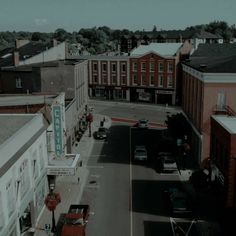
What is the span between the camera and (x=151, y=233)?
1185 inches

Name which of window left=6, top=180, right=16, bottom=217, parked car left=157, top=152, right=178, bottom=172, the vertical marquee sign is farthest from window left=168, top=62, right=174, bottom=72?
window left=6, top=180, right=16, bottom=217

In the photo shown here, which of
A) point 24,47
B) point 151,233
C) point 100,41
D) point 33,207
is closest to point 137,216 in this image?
point 151,233

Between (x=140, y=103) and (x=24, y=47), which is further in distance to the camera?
(x=140, y=103)

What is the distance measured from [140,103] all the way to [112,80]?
8914 millimetres

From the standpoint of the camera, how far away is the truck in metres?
28.1

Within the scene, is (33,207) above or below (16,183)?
below

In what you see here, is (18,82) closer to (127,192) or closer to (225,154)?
(127,192)

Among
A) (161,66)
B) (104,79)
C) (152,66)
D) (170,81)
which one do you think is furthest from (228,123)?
(104,79)

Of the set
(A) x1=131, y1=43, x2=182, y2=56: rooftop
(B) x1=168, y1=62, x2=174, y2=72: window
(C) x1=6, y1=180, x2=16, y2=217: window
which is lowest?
(C) x1=6, y1=180, x2=16, y2=217: window

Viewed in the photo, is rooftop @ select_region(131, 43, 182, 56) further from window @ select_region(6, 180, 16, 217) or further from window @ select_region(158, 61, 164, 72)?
window @ select_region(6, 180, 16, 217)

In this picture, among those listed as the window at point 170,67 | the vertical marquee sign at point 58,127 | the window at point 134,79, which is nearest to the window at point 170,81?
the window at point 170,67

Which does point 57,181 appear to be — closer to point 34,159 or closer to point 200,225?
point 34,159

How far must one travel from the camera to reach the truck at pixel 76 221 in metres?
28.1

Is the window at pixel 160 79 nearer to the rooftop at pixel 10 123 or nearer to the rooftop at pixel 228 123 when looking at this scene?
the rooftop at pixel 228 123
